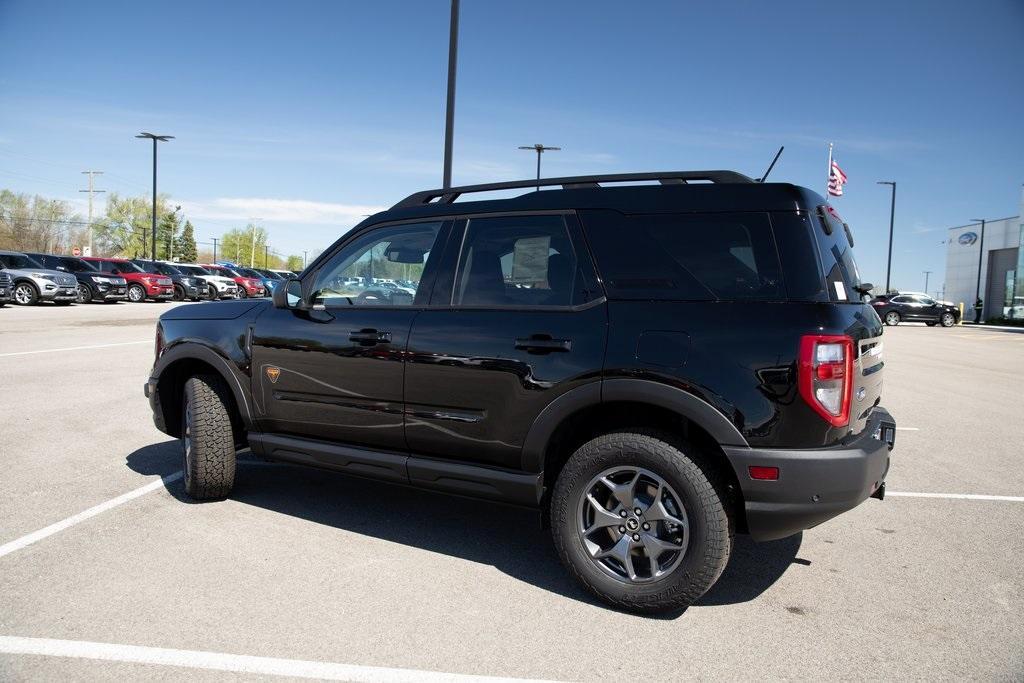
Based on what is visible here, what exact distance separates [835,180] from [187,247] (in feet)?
Answer: 388

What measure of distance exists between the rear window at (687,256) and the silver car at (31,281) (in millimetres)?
27297

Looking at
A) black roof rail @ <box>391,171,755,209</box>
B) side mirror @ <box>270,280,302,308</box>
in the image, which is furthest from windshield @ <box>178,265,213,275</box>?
black roof rail @ <box>391,171,755,209</box>

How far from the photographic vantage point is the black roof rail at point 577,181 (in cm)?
337

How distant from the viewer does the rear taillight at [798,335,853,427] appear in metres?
2.90

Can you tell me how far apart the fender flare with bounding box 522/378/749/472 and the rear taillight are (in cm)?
33

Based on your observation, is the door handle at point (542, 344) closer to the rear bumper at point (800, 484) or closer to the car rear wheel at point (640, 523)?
the car rear wheel at point (640, 523)

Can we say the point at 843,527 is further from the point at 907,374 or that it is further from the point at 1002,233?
the point at 1002,233

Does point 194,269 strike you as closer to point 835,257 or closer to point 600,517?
point 600,517

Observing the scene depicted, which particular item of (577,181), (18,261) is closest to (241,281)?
(18,261)

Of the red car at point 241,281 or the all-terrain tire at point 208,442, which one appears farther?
the red car at point 241,281

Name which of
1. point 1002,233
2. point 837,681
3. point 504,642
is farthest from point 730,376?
point 1002,233

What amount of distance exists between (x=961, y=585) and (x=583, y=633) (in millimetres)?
1982

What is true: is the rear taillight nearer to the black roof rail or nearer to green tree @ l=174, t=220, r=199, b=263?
the black roof rail

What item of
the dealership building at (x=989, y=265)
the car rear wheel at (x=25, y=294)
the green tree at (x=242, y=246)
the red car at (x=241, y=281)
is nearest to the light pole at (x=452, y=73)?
the car rear wheel at (x=25, y=294)
